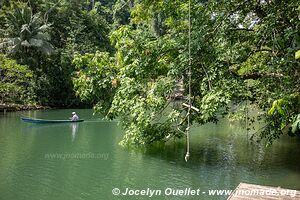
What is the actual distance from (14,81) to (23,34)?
301 cm

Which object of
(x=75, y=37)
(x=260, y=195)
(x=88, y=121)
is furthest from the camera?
(x=75, y=37)

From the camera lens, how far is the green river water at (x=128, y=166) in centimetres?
720

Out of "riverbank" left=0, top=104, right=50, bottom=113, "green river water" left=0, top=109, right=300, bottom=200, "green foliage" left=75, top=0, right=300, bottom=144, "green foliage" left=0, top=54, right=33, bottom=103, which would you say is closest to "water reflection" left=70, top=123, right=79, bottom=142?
"green river water" left=0, top=109, right=300, bottom=200

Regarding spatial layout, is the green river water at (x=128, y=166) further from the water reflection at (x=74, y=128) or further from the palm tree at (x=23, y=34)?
the palm tree at (x=23, y=34)

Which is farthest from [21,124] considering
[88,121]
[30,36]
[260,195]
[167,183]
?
[260,195]

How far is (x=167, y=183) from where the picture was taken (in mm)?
7535

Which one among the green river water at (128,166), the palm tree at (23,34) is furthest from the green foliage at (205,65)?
the palm tree at (23,34)

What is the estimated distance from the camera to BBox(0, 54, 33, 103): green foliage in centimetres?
1911

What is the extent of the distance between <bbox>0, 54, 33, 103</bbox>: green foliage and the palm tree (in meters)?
1.70

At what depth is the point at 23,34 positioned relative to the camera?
70.4 feet

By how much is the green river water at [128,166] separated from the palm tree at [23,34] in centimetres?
932

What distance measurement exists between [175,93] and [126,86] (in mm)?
1210

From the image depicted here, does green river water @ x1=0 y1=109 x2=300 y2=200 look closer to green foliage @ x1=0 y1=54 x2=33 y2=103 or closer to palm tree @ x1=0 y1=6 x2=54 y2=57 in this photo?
green foliage @ x1=0 y1=54 x2=33 y2=103

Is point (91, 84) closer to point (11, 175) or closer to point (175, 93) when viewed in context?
point (175, 93)
